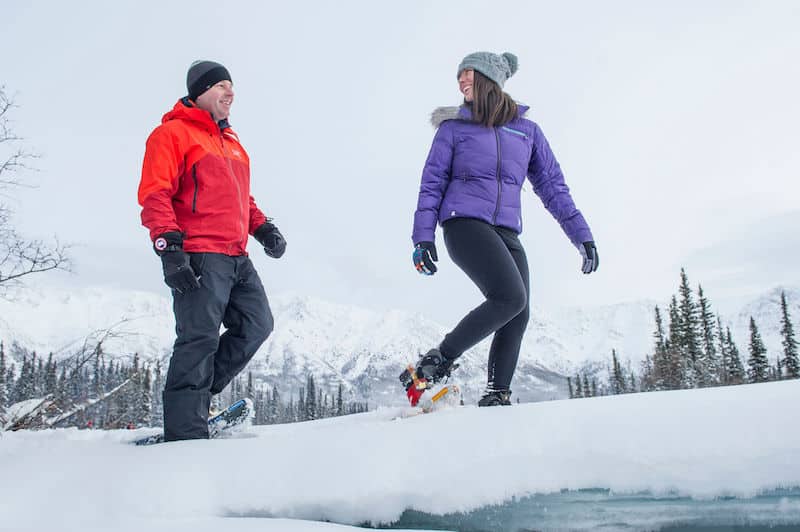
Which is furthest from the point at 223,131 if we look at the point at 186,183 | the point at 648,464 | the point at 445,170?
the point at 648,464

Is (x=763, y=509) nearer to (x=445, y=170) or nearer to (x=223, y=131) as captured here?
(x=445, y=170)

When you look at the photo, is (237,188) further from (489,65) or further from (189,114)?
(489,65)

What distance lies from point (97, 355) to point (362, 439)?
549cm

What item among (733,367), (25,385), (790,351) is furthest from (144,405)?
(790,351)

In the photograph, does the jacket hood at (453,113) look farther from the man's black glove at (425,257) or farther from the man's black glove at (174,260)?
the man's black glove at (174,260)

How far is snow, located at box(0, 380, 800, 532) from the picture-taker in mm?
1773

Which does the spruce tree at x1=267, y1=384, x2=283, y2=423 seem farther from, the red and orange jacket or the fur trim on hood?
the fur trim on hood

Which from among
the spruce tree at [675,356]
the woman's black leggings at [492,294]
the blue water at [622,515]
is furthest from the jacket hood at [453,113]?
the spruce tree at [675,356]

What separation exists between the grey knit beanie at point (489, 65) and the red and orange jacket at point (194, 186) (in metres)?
1.75

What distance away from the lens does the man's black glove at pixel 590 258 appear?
3.74 meters

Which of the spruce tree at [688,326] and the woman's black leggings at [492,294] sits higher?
the spruce tree at [688,326]

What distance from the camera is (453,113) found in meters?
3.64

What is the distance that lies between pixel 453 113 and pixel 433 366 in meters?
1.72

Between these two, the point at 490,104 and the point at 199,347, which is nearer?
the point at 199,347
